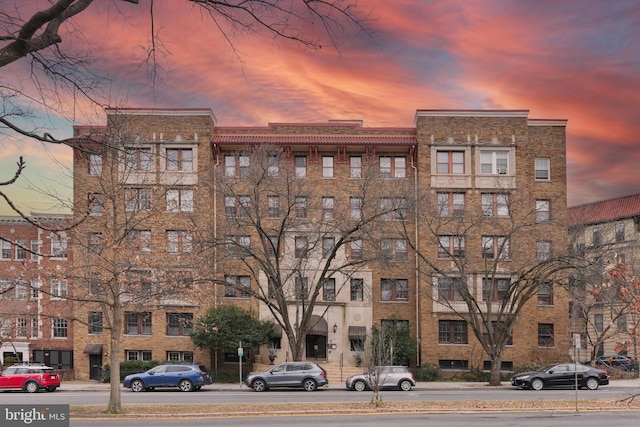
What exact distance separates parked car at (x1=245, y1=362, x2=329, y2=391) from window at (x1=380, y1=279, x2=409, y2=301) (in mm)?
15095

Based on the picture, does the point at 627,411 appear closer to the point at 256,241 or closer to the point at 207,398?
the point at 207,398

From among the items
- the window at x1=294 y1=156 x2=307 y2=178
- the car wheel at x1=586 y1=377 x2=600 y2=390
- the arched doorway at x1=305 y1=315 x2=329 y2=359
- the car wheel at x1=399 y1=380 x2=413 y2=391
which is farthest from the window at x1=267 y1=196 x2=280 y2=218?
the car wheel at x1=586 y1=377 x2=600 y2=390

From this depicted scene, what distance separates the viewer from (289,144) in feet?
166

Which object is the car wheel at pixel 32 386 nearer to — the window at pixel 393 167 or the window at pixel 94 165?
the window at pixel 94 165

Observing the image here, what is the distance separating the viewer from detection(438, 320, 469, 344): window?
4953 cm

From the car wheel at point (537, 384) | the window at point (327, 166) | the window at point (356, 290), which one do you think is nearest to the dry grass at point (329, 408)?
the car wheel at point (537, 384)

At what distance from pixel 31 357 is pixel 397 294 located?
28.8 metres

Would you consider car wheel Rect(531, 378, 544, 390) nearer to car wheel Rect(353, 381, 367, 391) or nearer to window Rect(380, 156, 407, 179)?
car wheel Rect(353, 381, 367, 391)

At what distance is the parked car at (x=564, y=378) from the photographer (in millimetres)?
36406

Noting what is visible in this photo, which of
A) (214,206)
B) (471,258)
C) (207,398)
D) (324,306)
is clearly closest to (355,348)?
(324,306)

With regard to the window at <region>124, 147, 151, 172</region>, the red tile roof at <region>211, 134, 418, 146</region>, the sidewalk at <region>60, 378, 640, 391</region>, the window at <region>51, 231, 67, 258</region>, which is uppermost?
the red tile roof at <region>211, 134, 418, 146</region>

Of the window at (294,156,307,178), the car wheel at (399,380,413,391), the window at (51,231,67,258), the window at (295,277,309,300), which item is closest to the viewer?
the window at (51,231,67,258)

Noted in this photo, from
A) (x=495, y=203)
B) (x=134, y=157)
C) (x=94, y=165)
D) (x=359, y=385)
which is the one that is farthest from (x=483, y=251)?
→ (x=134, y=157)

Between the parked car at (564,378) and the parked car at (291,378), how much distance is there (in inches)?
429
